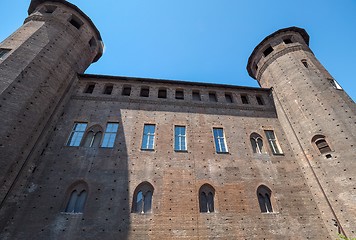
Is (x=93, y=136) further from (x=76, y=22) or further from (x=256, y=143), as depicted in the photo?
(x=76, y=22)

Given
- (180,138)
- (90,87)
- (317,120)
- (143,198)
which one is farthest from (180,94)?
(317,120)

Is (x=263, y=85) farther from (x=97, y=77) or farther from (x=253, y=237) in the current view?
(x=97, y=77)

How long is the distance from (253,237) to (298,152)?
582 cm

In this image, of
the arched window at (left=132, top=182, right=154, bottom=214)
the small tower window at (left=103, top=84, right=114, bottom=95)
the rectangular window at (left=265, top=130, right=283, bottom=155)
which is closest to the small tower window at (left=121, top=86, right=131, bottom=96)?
the small tower window at (left=103, top=84, right=114, bottom=95)

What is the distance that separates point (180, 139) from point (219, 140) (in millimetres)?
2440

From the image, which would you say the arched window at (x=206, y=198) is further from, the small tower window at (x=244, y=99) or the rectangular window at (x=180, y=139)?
the small tower window at (x=244, y=99)

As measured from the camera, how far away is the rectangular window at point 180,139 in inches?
463

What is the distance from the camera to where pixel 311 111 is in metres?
12.2

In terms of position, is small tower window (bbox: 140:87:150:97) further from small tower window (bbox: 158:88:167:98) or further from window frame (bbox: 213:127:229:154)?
window frame (bbox: 213:127:229:154)

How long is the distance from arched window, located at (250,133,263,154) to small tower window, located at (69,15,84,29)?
1568cm

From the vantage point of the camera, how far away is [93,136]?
1174cm

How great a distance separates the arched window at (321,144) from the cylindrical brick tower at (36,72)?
15008mm

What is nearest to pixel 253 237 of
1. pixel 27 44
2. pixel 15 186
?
pixel 15 186

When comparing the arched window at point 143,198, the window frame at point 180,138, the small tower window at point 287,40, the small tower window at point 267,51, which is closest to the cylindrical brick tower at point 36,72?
the arched window at point 143,198
